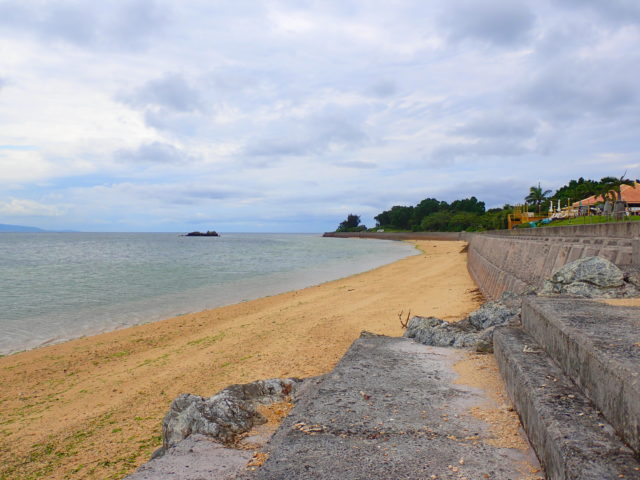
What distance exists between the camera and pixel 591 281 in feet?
16.2

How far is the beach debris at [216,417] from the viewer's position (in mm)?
2945

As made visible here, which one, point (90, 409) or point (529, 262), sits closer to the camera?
point (90, 409)

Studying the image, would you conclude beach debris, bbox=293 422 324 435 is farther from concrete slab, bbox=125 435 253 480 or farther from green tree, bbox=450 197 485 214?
green tree, bbox=450 197 485 214

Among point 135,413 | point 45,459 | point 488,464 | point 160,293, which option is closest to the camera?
point 488,464

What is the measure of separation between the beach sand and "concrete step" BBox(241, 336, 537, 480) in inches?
100

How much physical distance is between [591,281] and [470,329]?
137 centimetres

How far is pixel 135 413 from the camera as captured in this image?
5863mm

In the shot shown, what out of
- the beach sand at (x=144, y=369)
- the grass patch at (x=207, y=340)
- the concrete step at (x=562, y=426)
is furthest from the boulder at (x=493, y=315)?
the grass patch at (x=207, y=340)

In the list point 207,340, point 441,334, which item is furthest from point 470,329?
point 207,340

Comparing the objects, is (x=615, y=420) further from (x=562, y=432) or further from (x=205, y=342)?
(x=205, y=342)

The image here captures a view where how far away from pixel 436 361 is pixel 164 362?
248 inches

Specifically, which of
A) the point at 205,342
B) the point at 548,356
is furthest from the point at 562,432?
the point at 205,342

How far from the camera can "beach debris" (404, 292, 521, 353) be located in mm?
4168

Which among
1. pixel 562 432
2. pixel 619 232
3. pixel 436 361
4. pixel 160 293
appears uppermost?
pixel 619 232
